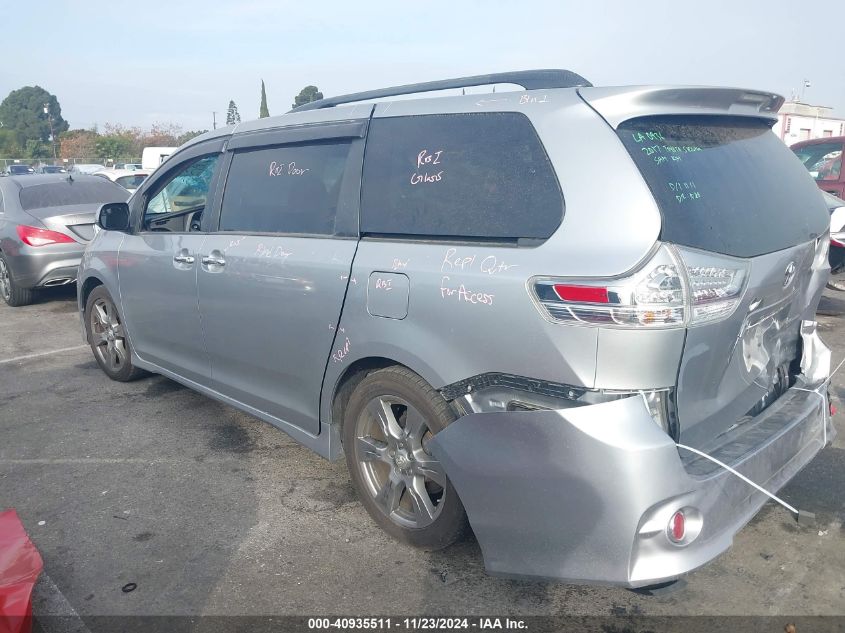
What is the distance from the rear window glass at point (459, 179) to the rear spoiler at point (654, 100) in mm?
252

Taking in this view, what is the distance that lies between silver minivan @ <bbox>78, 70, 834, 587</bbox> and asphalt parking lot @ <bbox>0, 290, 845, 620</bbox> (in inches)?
10.3

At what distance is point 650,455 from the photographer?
2191 mm

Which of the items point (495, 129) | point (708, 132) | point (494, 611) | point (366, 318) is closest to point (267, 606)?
point (494, 611)

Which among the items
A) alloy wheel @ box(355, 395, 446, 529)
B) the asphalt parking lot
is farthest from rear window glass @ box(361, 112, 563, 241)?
the asphalt parking lot

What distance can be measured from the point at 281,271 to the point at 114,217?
79.5 inches

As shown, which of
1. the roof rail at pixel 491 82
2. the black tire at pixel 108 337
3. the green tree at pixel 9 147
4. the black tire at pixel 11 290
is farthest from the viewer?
the green tree at pixel 9 147

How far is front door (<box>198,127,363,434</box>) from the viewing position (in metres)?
3.23

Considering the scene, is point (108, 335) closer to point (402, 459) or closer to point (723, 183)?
point (402, 459)

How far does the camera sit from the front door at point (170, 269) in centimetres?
416

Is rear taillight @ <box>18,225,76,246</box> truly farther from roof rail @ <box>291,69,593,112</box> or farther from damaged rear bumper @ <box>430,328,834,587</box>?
damaged rear bumper @ <box>430,328,834,587</box>

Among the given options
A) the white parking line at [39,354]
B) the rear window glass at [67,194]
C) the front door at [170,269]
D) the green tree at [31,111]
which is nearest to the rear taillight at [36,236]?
the rear window glass at [67,194]

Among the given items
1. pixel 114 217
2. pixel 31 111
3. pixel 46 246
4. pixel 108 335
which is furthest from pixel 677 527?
pixel 31 111

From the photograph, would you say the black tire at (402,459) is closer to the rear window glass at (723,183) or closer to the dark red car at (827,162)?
the rear window glass at (723,183)

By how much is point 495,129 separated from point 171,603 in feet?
7.29
